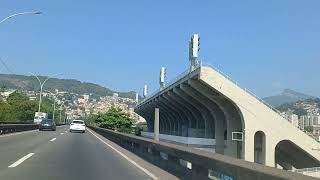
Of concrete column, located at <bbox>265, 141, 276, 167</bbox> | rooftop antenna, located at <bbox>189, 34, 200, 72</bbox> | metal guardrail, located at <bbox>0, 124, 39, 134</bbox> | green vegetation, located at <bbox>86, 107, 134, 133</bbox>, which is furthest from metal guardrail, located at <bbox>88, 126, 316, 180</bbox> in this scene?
green vegetation, located at <bbox>86, 107, 134, 133</bbox>

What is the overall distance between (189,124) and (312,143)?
31647 millimetres

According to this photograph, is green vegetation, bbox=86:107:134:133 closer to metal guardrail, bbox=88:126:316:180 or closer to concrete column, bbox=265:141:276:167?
concrete column, bbox=265:141:276:167

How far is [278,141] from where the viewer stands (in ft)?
202

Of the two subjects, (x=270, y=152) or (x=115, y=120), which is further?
(x=115, y=120)

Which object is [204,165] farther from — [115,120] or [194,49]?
[115,120]

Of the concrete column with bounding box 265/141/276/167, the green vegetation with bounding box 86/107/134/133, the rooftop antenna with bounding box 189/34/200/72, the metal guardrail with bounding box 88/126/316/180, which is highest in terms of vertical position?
the rooftop antenna with bounding box 189/34/200/72

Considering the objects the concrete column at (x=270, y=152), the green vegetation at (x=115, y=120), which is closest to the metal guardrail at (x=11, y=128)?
the concrete column at (x=270, y=152)

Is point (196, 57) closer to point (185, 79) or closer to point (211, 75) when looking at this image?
point (185, 79)

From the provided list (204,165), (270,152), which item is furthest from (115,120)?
(204,165)

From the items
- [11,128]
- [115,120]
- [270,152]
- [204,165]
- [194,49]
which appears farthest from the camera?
[115,120]

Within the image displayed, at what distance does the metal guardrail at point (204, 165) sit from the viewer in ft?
25.3

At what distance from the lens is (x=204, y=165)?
1134cm

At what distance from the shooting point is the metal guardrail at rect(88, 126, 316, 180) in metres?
7.70

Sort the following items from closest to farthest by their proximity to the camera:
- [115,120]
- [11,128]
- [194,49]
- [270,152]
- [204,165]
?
1. [204,165]
2. [11,128]
3. [270,152]
4. [194,49]
5. [115,120]
